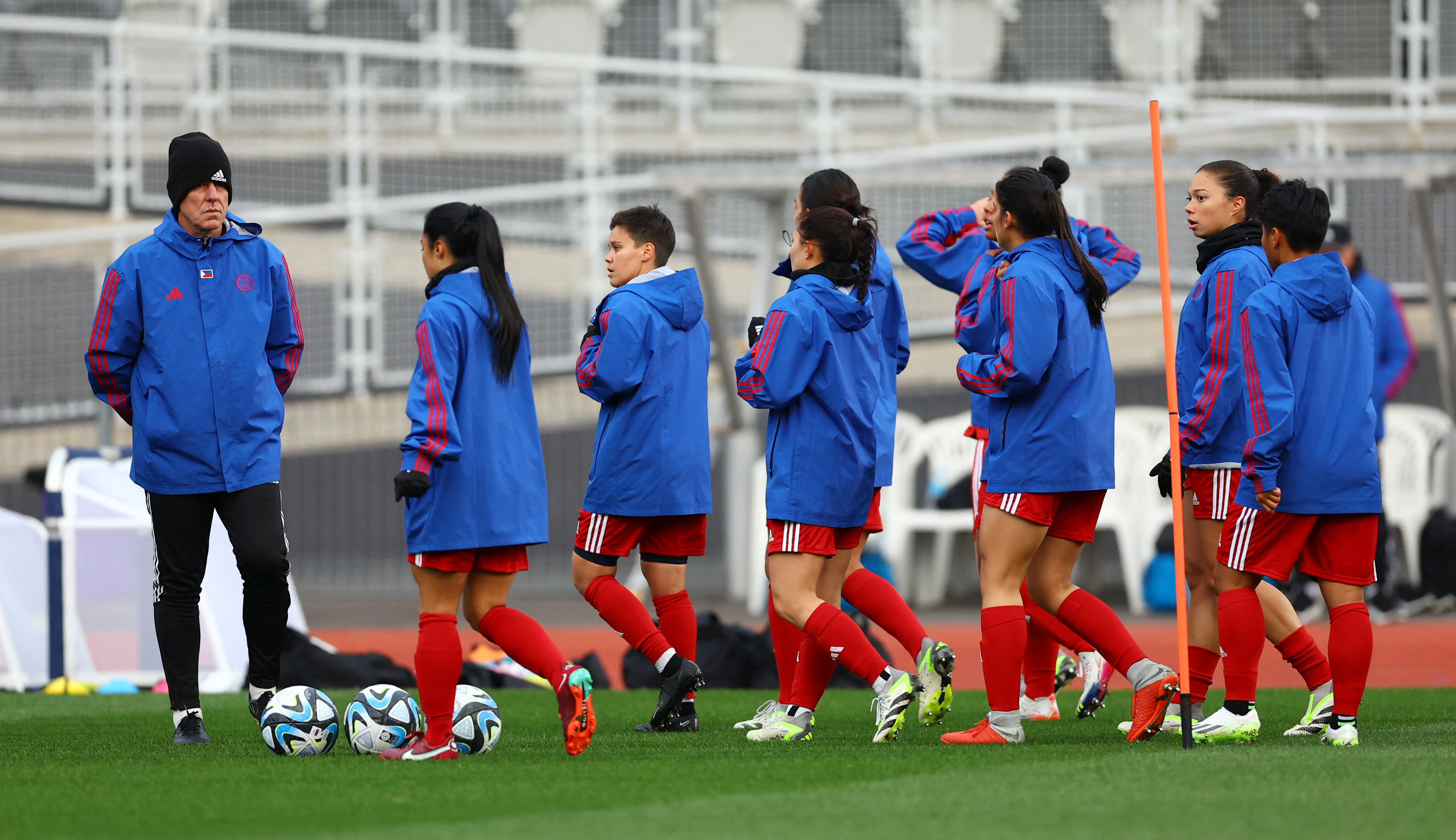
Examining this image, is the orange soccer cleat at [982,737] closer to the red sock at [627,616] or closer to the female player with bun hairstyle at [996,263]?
the female player with bun hairstyle at [996,263]

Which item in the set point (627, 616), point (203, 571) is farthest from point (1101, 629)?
point (203, 571)

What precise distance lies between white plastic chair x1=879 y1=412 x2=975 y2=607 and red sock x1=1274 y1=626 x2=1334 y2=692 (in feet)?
17.7

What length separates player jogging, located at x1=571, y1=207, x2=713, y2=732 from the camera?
19.6ft

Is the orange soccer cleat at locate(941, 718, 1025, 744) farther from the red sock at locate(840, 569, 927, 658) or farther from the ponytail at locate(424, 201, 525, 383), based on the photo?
the ponytail at locate(424, 201, 525, 383)

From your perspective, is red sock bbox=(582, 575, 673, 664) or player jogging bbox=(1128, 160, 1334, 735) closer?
player jogging bbox=(1128, 160, 1334, 735)

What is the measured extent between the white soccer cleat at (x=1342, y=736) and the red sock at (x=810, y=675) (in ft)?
5.21

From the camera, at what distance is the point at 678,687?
232 inches

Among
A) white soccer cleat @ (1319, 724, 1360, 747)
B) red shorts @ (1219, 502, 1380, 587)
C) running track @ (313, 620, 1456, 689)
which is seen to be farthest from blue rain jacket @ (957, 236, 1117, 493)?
running track @ (313, 620, 1456, 689)

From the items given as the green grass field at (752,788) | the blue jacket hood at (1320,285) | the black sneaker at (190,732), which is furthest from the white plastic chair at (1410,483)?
the black sneaker at (190,732)

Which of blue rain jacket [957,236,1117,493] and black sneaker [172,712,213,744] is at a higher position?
blue rain jacket [957,236,1117,493]

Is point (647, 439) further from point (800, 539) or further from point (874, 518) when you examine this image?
point (874, 518)

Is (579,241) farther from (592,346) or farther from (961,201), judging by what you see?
(592,346)

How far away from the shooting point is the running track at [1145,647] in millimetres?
8398

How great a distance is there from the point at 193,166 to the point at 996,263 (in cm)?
271
